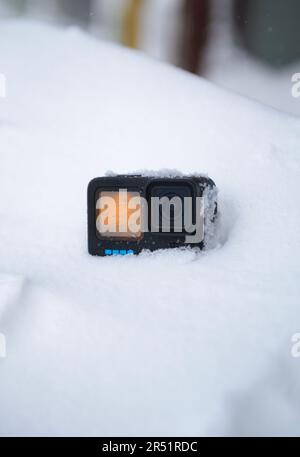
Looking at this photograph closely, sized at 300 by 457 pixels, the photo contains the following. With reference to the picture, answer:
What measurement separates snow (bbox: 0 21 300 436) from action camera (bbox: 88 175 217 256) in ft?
0.16

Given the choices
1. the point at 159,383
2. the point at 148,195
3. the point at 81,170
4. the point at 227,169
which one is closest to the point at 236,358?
the point at 159,383

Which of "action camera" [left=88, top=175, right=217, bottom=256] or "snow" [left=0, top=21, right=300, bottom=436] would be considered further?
"action camera" [left=88, top=175, right=217, bottom=256]

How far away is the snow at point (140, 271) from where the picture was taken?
2.77 feet

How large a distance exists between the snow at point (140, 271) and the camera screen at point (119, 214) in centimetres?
9

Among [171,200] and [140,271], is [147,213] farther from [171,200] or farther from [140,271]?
[140,271]

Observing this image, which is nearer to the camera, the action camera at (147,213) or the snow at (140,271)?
the snow at (140,271)

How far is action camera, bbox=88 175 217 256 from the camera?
1388mm

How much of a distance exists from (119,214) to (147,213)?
8 cm

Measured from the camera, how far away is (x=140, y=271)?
1.30 m

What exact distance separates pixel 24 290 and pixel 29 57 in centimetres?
195

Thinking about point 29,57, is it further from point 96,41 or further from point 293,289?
point 293,289

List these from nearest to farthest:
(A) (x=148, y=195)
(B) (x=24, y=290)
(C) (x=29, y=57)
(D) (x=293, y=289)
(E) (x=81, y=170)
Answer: (B) (x=24, y=290) < (D) (x=293, y=289) < (A) (x=148, y=195) < (E) (x=81, y=170) < (C) (x=29, y=57)

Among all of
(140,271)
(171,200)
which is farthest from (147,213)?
(140,271)
